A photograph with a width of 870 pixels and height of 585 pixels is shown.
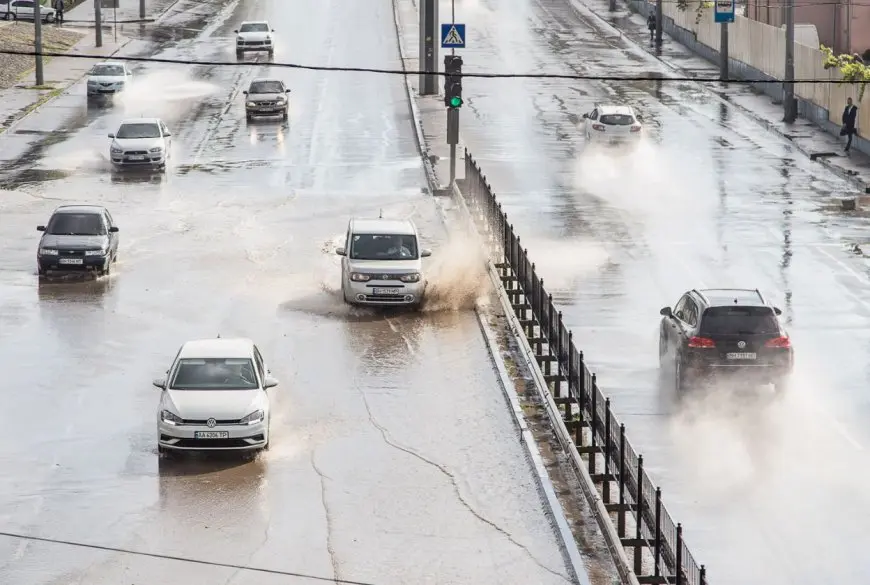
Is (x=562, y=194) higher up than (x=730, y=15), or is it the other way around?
(x=730, y=15)

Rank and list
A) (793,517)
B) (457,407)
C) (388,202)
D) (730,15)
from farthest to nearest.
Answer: (730,15) → (388,202) → (457,407) → (793,517)

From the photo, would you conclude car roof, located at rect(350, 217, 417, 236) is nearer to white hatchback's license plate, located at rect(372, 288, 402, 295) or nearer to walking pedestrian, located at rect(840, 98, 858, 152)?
white hatchback's license plate, located at rect(372, 288, 402, 295)

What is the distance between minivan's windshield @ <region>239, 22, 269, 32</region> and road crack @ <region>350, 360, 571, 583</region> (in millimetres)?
56101

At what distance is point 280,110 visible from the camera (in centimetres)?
6284

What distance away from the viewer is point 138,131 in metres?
52.7

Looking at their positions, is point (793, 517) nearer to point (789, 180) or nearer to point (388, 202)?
point (388, 202)

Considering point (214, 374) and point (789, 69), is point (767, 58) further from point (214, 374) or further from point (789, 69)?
point (214, 374)

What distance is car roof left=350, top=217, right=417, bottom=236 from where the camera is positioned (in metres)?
34.5

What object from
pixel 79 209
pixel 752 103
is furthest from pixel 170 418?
pixel 752 103

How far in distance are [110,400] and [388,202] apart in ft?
67.6

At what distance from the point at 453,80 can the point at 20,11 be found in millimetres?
54660

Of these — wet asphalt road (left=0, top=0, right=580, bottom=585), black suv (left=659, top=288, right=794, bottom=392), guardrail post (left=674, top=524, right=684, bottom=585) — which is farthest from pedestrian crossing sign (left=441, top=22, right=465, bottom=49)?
guardrail post (left=674, top=524, right=684, bottom=585)

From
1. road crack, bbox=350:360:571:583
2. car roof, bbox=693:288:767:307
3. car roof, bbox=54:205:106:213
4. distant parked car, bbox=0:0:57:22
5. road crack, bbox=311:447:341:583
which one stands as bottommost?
road crack, bbox=350:360:571:583

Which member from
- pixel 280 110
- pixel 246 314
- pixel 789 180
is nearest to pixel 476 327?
pixel 246 314
